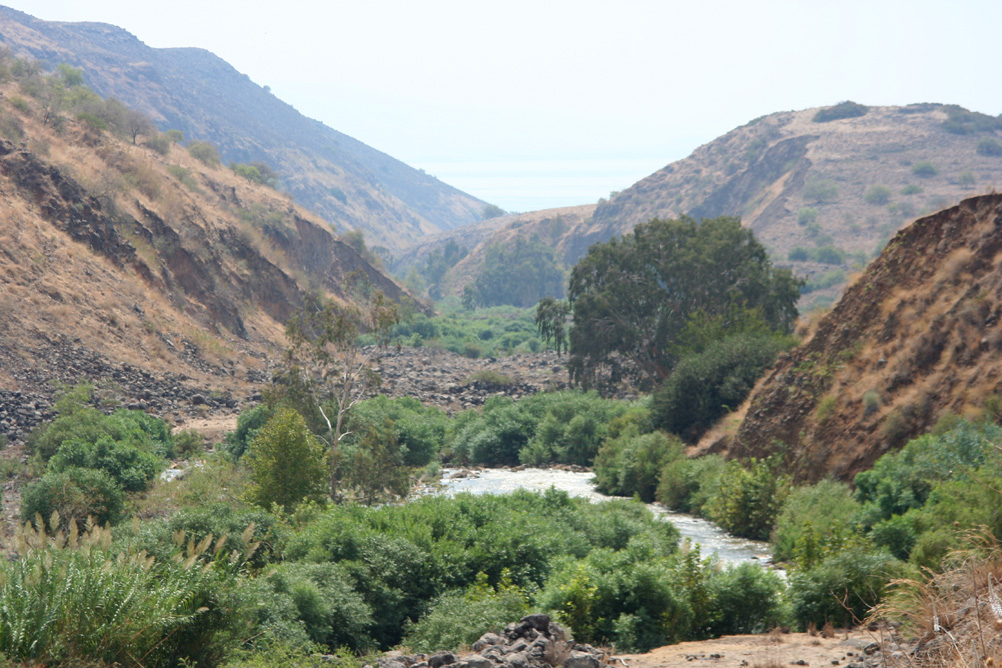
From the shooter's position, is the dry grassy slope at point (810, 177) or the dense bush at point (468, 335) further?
the dry grassy slope at point (810, 177)

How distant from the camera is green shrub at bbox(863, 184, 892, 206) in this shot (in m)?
→ 103

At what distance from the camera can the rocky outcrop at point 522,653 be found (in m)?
7.92

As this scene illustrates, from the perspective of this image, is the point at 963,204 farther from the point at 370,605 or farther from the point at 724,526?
the point at 370,605

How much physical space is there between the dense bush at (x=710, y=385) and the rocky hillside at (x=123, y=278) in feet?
44.0

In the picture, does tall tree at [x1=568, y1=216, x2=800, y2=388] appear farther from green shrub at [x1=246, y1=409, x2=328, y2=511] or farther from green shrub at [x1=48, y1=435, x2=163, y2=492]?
green shrub at [x1=246, y1=409, x2=328, y2=511]

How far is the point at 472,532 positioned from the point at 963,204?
598 inches

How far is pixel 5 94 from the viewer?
47062mm

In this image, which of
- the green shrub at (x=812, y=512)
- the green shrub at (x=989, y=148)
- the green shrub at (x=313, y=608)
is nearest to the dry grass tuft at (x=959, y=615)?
the green shrub at (x=313, y=608)

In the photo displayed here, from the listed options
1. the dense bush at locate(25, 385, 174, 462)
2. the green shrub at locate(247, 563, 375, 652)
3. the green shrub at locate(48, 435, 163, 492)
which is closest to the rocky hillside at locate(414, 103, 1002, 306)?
the dense bush at locate(25, 385, 174, 462)

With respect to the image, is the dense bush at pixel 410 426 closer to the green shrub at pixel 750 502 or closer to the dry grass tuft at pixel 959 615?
the green shrub at pixel 750 502

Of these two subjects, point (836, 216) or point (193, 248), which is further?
point (836, 216)

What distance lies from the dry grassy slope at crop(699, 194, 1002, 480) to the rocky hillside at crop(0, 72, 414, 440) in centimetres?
1792

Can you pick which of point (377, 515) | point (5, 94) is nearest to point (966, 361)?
point (377, 515)

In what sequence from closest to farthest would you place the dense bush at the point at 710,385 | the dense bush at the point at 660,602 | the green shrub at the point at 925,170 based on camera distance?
1. the dense bush at the point at 660,602
2. the dense bush at the point at 710,385
3. the green shrub at the point at 925,170
